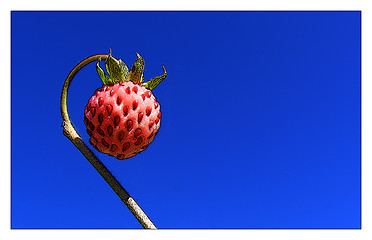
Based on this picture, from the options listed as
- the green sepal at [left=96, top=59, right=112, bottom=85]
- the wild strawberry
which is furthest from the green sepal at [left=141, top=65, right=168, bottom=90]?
the green sepal at [left=96, top=59, right=112, bottom=85]

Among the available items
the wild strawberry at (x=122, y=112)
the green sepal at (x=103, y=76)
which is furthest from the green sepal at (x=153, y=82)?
the green sepal at (x=103, y=76)

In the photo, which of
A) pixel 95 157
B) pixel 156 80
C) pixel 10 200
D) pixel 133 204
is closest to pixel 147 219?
pixel 133 204

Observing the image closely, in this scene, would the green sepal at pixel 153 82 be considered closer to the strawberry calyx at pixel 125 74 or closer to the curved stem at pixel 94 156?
the strawberry calyx at pixel 125 74

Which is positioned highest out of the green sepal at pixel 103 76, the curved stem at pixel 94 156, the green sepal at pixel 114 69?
the green sepal at pixel 103 76

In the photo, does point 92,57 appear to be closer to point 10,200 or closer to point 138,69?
point 138,69

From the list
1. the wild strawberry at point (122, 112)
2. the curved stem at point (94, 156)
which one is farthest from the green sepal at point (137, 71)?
the curved stem at point (94, 156)

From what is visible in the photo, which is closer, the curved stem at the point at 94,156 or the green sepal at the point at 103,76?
the curved stem at the point at 94,156

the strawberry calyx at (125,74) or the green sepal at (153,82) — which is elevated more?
the strawberry calyx at (125,74)
